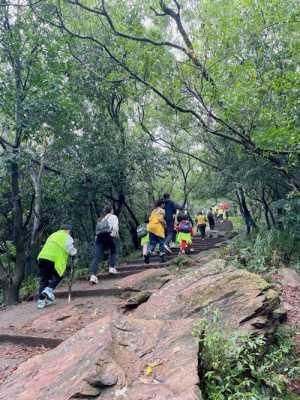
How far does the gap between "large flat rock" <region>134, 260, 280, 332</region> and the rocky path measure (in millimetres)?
15

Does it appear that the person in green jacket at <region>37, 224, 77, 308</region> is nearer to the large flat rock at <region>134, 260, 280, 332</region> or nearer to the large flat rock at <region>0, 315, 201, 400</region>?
the large flat rock at <region>134, 260, 280, 332</region>

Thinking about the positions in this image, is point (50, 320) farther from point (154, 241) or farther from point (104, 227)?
point (154, 241)

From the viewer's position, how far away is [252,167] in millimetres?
12969

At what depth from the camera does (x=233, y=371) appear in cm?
409

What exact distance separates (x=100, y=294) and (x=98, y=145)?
6.87 meters

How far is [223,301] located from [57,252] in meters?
3.98

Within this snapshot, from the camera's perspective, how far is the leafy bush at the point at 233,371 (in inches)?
152

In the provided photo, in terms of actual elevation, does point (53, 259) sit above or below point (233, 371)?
above

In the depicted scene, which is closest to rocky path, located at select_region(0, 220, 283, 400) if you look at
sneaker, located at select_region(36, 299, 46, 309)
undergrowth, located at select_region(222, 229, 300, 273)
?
sneaker, located at select_region(36, 299, 46, 309)

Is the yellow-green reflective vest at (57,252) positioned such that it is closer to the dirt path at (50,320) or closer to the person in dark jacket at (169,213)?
the dirt path at (50,320)

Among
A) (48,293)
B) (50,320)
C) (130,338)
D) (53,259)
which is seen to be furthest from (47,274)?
(130,338)

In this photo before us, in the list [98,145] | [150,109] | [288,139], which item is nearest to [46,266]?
[288,139]

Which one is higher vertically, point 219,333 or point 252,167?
point 252,167

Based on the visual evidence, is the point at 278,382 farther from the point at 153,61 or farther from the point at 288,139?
the point at 153,61
